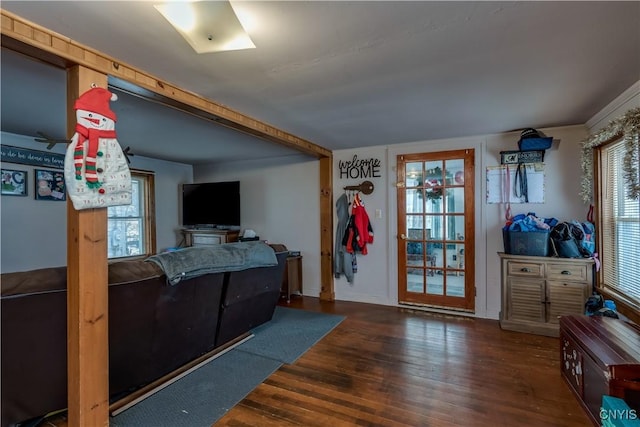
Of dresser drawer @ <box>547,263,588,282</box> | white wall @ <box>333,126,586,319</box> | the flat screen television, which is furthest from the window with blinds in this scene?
the flat screen television

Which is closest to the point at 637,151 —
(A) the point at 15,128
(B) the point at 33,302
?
Answer: (B) the point at 33,302

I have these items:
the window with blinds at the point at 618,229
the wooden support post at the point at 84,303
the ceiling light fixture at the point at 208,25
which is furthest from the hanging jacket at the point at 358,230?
the wooden support post at the point at 84,303

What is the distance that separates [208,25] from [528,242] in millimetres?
3398

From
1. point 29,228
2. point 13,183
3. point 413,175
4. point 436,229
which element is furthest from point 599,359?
point 13,183

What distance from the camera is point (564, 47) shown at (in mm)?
1683

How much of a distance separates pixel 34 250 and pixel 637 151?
559cm

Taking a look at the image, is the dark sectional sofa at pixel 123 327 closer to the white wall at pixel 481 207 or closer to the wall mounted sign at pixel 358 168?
the white wall at pixel 481 207

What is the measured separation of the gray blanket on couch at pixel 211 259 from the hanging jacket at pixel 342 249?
1.54m

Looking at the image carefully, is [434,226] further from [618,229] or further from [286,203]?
[286,203]

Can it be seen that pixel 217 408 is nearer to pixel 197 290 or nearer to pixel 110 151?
pixel 197 290

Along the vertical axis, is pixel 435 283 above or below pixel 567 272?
below

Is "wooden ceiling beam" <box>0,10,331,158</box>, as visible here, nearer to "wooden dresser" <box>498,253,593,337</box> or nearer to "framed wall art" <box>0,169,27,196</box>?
"framed wall art" <box>0,169,27,196</box>

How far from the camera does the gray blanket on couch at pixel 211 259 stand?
2.10 metres

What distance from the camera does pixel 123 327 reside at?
6.24ft
